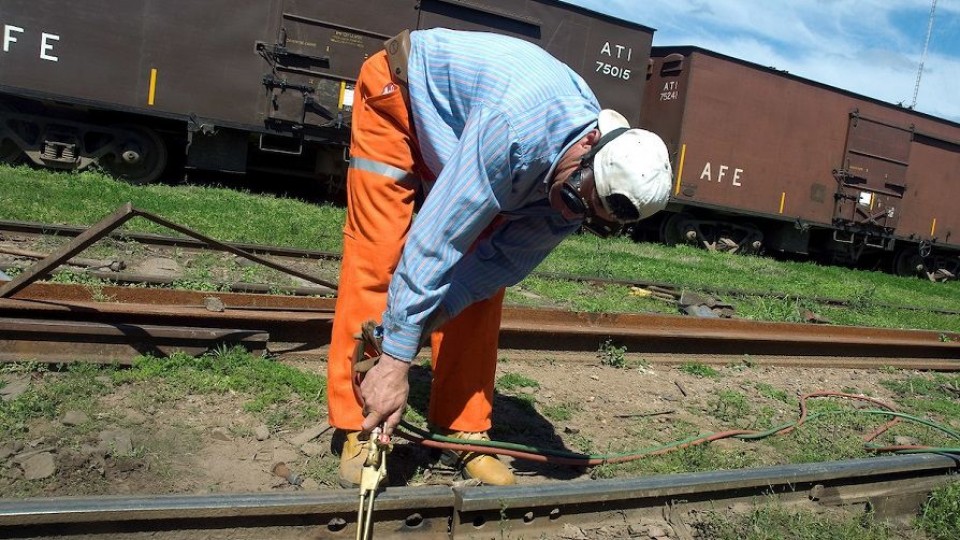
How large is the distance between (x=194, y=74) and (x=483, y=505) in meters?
9.81

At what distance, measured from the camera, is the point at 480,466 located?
10.9 ft

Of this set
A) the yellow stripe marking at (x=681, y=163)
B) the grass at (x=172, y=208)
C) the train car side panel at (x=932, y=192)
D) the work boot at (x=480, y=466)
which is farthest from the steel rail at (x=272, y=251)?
the train car side panel at (x=932, y=192)

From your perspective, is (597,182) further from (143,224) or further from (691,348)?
(143,224)

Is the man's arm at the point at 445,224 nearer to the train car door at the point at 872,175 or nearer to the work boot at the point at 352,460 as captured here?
the work boot at the point at 352,460

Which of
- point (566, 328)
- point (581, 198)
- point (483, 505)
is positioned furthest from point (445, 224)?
point (566, 328)

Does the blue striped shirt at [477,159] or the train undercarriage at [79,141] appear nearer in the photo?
the blue striped shirt at [477,159]

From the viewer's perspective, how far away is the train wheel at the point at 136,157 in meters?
11.2

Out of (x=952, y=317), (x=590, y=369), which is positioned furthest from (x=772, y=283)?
(x=590, y=369)

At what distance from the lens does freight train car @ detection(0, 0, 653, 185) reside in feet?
34.3

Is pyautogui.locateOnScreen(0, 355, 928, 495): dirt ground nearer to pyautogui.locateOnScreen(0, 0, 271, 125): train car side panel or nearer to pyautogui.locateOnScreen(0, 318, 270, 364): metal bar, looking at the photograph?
pyautogui.locateOnScreen(0, 318, 270, 364): metal bar

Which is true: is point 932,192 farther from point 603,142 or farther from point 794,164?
point 603,142

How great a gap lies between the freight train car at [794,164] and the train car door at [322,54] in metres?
5.70

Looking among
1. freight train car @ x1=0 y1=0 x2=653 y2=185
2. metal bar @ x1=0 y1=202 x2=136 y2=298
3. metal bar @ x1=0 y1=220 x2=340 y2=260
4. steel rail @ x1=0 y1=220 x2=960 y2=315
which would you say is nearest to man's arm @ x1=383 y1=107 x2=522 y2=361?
metal bar @ x1=0 y1=202 x2=136 y2=298

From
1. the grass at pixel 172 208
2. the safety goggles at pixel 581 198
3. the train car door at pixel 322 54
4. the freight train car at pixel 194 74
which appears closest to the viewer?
the safety goggles at pixel 581 198
